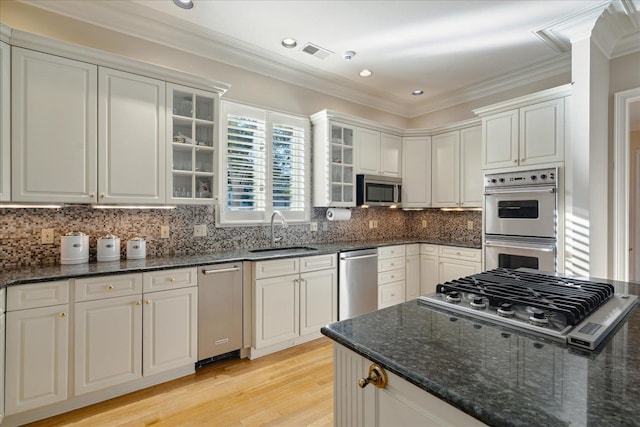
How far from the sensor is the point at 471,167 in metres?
4.07

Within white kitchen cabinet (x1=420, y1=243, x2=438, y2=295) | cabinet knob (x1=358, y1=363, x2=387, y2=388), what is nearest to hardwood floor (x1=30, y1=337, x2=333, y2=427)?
cabinet knob (x1=358, y1=363, x2=387, y2=388)

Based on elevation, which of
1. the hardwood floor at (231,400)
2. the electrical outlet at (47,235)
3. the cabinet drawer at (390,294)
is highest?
the electrical outlet at (47,235)

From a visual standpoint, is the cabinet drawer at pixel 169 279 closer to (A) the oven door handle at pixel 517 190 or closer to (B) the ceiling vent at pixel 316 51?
(B) the ceiling vent at pixel 316 51

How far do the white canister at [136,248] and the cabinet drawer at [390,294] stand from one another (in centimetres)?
259

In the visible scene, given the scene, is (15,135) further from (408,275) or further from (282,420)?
(408,275)

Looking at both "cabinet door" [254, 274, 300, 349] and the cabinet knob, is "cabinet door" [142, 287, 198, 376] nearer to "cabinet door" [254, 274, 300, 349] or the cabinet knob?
"cabinet door" [254, 274, 300, 349]

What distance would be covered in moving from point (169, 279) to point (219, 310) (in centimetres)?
51

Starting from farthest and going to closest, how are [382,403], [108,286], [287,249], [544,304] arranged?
[287,249]
[108,286]
[544,304]
[382,403]

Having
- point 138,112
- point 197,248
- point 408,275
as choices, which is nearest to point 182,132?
point 138,112

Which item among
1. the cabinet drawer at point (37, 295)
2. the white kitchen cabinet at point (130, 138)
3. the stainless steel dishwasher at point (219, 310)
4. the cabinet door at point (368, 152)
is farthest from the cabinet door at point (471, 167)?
the cabinet drawer at point (37, 295)

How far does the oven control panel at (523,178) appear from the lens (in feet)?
9.93

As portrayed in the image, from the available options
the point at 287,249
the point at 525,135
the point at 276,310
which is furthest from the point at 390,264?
the point at 525,135

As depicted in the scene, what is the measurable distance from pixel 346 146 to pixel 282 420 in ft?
9.63

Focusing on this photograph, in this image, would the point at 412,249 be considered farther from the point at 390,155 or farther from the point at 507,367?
the point at 507,367
